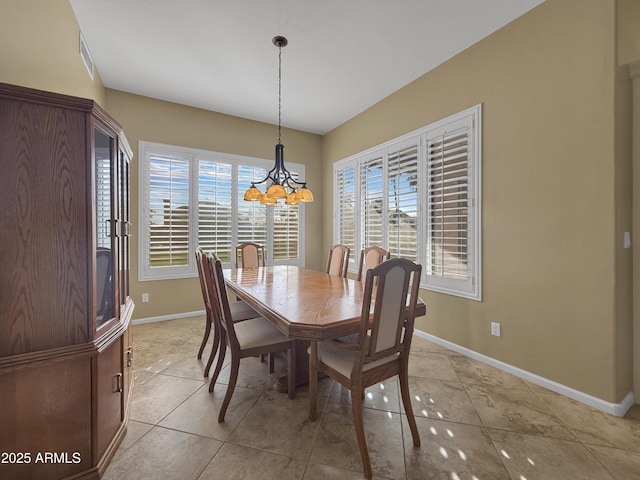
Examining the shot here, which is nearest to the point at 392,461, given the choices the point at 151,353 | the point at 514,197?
the point at 514,197

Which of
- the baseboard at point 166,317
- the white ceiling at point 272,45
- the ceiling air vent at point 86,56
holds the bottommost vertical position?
the baseboard at point 166,317

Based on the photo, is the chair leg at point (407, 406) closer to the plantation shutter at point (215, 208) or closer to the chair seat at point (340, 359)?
the chair seat at point (340, 359)

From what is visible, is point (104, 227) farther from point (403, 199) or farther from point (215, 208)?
point (403, 199)

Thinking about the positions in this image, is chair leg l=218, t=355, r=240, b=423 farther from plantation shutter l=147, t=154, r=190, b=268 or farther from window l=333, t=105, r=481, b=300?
plantation shutter l=147, t=154, r=190, b=268

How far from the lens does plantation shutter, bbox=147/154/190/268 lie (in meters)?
3.79

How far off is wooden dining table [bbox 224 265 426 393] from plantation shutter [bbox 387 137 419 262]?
1.14m

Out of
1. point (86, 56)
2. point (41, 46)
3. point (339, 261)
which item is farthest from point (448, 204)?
point (86, 56)

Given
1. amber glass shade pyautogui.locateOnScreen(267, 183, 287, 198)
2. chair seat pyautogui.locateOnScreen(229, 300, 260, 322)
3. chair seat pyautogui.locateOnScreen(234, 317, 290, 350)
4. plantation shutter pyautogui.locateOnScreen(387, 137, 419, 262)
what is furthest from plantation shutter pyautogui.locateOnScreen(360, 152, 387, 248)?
chair seat pyautogui.locateOnScreen(234, 317, 290, 350)

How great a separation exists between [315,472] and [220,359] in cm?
104

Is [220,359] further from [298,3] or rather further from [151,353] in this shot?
[298,3]

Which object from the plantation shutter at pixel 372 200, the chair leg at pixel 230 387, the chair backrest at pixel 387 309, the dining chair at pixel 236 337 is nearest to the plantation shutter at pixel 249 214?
the plantation shutter at pixel 372 200

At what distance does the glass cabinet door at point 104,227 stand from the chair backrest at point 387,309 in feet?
4.49

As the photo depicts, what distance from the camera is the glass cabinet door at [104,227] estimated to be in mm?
1433

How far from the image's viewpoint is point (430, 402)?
203 centimetres
